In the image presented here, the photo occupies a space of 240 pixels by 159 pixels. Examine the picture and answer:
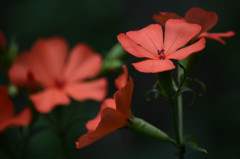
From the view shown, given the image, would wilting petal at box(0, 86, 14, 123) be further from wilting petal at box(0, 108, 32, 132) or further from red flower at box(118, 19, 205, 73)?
red flower at box(118, 19, 205, 73)

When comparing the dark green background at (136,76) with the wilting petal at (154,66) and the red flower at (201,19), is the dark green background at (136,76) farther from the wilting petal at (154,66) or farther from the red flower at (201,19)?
the wilting petal at (154,66)

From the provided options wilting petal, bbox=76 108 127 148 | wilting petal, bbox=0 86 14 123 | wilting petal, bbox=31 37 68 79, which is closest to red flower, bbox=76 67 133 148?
wilting petal, bbox=76 108 127 148

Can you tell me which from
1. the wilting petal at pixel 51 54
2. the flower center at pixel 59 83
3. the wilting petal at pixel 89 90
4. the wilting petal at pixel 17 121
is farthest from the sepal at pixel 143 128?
the wilting petal at pixel 51 54

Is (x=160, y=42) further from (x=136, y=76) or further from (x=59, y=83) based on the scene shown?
A: (x=136, y=76)

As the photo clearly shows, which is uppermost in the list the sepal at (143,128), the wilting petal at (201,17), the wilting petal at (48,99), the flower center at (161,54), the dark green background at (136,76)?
the wilting petal at (201,17)

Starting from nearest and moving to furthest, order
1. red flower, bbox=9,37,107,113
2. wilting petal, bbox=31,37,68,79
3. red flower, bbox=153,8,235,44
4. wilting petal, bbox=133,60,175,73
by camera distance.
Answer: wilting petal, bbox=133,60,175,73 → red flower, bbox=153,8,235,44 → red flower, bbox=9,37,107,113 → wilting petal, bbox=31,37,68,79

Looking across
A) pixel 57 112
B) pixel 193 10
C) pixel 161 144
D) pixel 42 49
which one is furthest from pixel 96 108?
pixel 193 10
